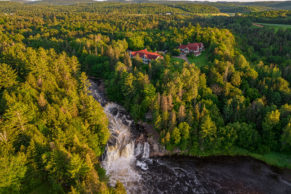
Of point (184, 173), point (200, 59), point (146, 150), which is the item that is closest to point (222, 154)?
point (184, 173)

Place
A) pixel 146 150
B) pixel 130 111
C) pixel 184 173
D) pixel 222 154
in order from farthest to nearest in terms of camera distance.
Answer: pixel 130 111, pixel 146 150, pixel 222 154, pixel 184 173

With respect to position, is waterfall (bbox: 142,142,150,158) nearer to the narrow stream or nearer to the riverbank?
the narrow stream

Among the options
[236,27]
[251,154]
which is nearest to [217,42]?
[236,27]

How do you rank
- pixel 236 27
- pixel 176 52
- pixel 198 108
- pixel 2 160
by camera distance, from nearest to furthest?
pixel 2 160
pixel 198 108
pixel 176 52
pixel 236 27

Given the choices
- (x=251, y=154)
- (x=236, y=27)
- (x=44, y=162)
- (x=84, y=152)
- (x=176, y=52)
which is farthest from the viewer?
(x=236, y=27)

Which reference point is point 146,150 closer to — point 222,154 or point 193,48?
point 222,154

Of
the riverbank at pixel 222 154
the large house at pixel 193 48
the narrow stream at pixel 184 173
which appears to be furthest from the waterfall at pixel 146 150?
the large house at pixel 193 48

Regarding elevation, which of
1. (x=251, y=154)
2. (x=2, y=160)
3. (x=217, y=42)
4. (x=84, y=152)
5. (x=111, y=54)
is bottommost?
(x=251, y=154)

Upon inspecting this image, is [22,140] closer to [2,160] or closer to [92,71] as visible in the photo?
[2,160]
